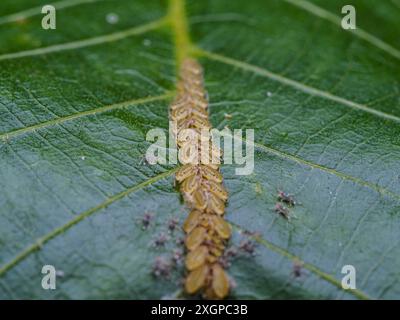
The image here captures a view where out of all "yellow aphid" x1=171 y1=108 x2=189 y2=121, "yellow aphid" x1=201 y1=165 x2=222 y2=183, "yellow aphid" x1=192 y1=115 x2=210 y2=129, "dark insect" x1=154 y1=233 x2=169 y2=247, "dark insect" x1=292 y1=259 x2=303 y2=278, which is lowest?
"dark insect" x1=292 y1=259 x2=303 y2=278

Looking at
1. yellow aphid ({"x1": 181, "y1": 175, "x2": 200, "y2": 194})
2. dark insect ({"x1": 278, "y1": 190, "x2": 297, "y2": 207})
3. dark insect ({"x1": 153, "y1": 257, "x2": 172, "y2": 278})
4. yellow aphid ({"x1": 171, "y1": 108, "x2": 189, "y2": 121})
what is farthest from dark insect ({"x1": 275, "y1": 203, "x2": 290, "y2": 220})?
yellow aphid ({"x1": 171, "y1": 108, "x2": 189, "y2": 121})

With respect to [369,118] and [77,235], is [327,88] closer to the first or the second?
[369,118]

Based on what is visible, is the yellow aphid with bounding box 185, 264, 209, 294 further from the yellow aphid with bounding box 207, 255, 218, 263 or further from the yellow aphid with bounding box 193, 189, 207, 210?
the yellow aphid with bounding box 193, 189, 207, 210

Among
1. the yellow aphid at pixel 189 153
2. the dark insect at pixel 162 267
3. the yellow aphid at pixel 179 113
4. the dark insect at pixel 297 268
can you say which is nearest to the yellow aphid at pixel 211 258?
the dark insect at pixel 162 267

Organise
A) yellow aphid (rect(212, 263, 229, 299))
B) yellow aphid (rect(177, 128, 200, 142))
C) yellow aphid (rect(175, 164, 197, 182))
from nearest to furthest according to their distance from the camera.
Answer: yellow aphid (rect(212, 263, 229, 299)) → yellow aphid (rect(175, 164, 197, 182)) → yellow aphid (rect(177, 128, 200, 142))

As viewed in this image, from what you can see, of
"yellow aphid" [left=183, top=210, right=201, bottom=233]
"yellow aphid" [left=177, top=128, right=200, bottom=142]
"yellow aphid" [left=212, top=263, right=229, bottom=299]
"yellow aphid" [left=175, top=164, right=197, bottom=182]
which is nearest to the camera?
"yellow aphid" [left=212, top=263, right=229, bottom=299]

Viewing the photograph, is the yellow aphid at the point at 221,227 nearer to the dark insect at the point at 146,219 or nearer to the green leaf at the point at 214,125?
the green leaf at the point at 214,125
